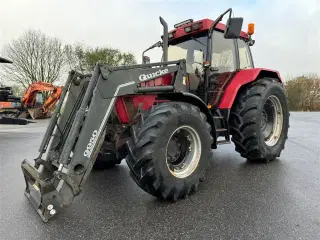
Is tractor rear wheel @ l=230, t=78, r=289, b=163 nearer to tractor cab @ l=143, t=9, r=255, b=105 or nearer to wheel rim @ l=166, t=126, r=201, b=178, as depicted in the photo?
tractor cab @ l=143, t=9, r=255, b=105

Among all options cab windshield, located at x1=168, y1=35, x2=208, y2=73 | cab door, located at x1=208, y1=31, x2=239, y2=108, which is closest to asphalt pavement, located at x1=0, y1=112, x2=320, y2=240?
cab door, located at x1=208, y1=31, x2=239, y2=108

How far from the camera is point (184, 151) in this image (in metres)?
3.47

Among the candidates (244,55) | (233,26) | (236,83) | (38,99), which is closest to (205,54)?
(236,83)

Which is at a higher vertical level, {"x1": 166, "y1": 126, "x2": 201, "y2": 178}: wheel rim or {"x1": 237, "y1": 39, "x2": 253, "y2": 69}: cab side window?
{"x1": 237, "y1": 39, "x2": 253, "y2": 69}: cab side window

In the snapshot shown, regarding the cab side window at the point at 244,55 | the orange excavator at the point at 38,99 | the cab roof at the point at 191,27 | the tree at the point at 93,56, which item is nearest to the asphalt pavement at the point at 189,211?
the cab side window at the point at 244,55

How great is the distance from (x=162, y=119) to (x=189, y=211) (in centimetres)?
103

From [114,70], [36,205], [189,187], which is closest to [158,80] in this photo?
[114,70]

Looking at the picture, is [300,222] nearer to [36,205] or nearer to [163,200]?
[163,200]

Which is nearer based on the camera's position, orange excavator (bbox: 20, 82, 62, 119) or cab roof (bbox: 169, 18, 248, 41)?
cab roof (bbox: 169, 18, 248, 41)

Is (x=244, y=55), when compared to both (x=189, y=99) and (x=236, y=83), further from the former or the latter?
(x=189, y=99)

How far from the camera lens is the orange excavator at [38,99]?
1570 centimetres

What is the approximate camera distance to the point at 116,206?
3059 mm

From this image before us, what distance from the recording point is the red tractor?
108 inches

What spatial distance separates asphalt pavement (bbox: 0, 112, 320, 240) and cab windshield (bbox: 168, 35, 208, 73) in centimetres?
182
